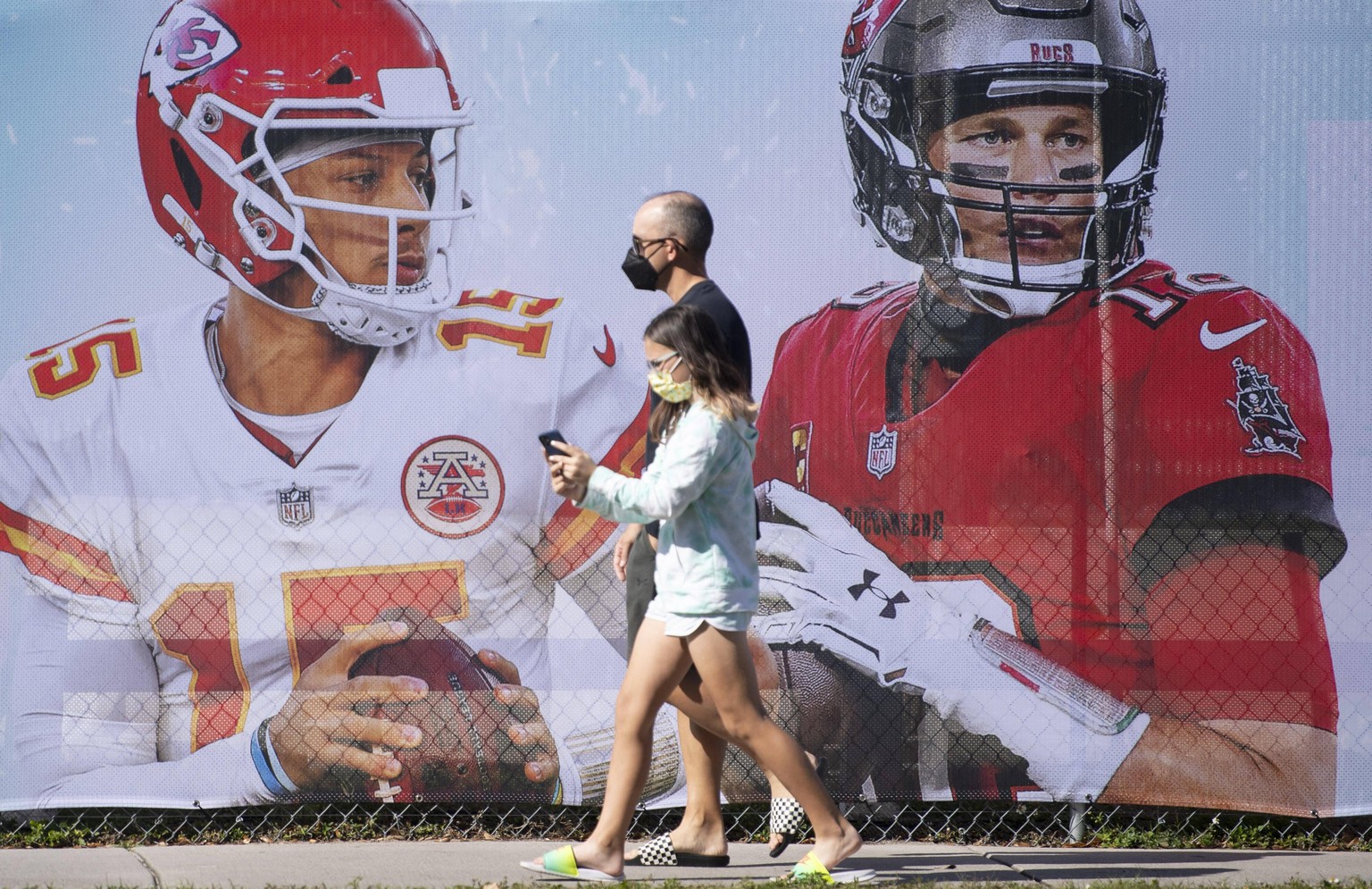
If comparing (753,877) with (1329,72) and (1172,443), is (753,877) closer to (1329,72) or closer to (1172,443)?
(1172,443)

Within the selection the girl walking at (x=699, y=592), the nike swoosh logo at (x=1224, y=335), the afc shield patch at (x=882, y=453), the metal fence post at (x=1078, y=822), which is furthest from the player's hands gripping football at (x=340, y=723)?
the nike swoosh logo at (x=1224, y=335)

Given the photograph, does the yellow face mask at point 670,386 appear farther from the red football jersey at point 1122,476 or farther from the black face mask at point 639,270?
the red football jersey at point 1122,476

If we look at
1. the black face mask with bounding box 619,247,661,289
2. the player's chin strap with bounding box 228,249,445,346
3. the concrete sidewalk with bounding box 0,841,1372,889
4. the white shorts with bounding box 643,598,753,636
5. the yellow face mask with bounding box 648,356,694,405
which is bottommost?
the concrete sidewalk with bounding box 0,841,1372,889

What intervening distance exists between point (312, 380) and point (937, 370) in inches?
82.9

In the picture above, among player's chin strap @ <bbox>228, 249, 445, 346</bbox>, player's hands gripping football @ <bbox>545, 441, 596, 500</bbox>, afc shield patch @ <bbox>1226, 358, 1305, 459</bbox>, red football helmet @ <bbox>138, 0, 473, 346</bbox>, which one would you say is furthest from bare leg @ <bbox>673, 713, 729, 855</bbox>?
afc shield patch @ <bbox>1226, 358, 1305, 459</bbox>

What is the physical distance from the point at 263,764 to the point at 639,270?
2.09 meters

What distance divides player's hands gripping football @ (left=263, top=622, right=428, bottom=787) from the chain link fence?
189 mm

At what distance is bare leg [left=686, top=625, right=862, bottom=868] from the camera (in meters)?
3.23

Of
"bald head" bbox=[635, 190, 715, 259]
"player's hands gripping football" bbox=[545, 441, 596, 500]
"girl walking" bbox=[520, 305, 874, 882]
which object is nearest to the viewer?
"player's hands gripping football" bbox=[545, 441, 596, 500]

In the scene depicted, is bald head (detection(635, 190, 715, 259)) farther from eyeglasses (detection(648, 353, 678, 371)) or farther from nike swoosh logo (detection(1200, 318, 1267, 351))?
nike swoosh logo (detection(1200, 318, 1267, 351))

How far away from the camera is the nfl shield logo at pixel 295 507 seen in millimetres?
4273

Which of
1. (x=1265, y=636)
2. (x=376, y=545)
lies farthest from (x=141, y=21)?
(x=1265, y=636)

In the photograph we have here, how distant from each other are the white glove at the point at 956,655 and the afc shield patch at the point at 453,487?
0.93 metres

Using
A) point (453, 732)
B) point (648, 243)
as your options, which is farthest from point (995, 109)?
point (453, 732)
